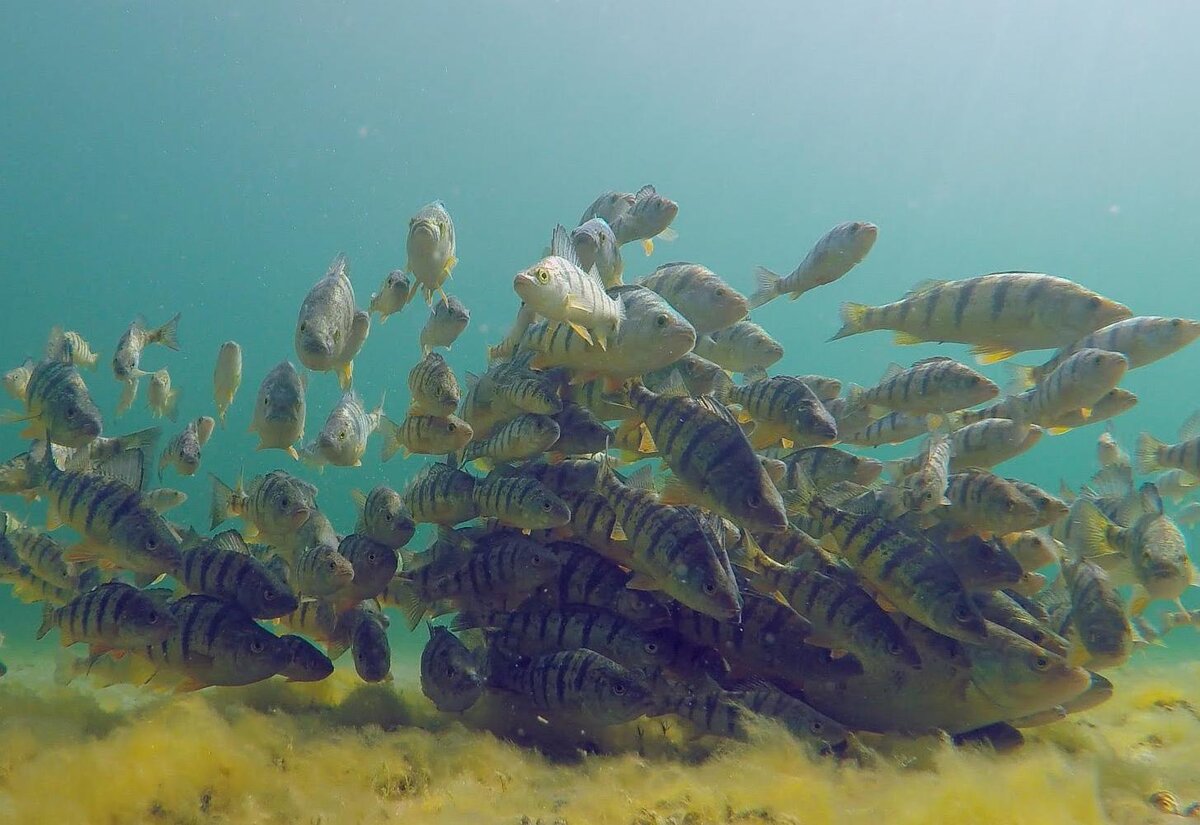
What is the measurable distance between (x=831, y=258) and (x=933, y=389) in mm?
1428

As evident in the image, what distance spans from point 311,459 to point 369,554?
43.5 inches

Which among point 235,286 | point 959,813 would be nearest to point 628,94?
point 235,286

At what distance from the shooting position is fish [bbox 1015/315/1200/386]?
4238 millimetres

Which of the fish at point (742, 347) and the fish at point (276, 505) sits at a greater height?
the fish at point (742, 347)

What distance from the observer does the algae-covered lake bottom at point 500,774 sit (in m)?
3.02

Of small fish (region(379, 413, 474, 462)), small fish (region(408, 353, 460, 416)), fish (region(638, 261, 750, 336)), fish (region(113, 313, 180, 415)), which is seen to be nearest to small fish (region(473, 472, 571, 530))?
small fish (region(379, 413, 474, 462))

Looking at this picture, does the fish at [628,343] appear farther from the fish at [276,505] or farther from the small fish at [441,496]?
the fish at [276,505]

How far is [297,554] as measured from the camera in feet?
15.5

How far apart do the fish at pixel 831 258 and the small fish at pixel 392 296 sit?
112 inches

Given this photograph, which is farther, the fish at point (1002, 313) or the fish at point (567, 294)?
the fish at point (1002, 313)

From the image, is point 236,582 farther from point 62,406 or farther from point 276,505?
point 62,406

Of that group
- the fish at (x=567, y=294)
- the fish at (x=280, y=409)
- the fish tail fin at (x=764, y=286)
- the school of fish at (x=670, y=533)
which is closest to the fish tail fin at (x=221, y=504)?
the school of fish at (x=670, y=533)

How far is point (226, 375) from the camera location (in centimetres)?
605

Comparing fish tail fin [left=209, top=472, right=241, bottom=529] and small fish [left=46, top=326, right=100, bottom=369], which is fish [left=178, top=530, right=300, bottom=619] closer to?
fish tail fin [left=209, top=472, right=241, bottom=529]
